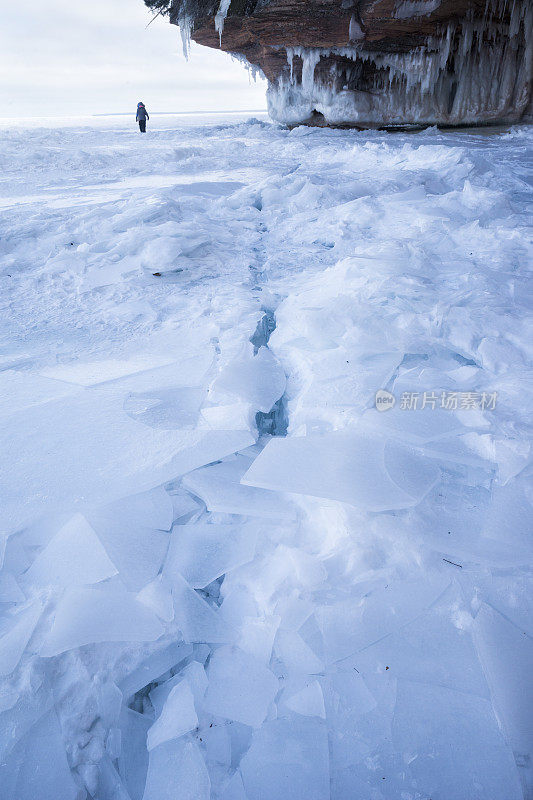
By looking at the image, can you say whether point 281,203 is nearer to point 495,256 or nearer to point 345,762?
point 495,256

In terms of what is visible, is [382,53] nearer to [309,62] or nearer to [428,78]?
[428,78]

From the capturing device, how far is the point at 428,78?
32.5 feet

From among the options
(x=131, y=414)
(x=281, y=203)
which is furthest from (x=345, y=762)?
(x=281, y=203)

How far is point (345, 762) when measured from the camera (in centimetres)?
62

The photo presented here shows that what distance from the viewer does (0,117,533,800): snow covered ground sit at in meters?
0.63

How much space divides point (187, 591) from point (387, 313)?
125cm

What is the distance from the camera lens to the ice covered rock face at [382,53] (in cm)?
812

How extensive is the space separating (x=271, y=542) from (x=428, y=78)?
12.5 meters

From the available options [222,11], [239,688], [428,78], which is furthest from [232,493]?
[428,78]

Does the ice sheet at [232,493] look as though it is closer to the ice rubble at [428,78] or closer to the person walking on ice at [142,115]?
the ice rubble at [428,78]

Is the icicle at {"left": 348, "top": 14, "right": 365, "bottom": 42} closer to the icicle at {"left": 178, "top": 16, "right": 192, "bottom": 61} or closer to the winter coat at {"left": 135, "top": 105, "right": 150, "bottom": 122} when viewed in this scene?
the icicle at {"left": 178, "top": 16, "right": 192, "bottom": 61}

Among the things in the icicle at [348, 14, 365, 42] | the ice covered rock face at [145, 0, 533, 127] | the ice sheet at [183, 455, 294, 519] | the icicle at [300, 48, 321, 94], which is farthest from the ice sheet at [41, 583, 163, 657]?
the icicle at [300, 48, 321, 94]

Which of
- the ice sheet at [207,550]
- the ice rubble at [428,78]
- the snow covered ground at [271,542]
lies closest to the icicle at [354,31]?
the ice rubble at [428,78]

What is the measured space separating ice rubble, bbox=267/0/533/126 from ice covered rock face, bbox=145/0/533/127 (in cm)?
2
